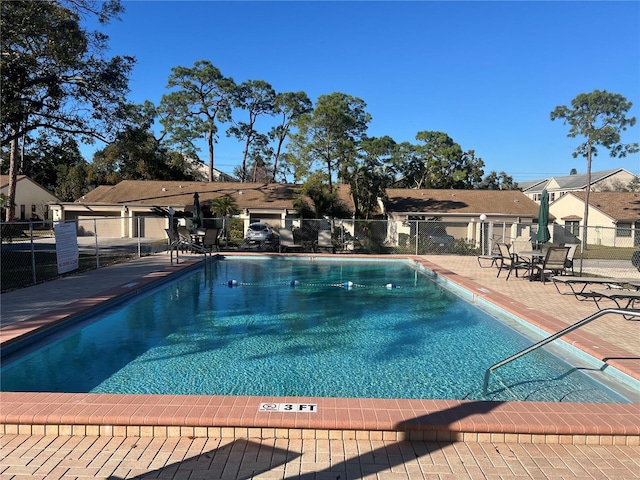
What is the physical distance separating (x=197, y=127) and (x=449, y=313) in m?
37.5

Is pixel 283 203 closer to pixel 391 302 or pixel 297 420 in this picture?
pixel 391 302

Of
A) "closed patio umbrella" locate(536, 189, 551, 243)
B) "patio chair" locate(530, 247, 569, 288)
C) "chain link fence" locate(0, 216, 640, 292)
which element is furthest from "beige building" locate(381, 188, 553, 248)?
"patio chair" locate(530, 247, 569, 288)

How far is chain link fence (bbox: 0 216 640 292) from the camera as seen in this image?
529 inches

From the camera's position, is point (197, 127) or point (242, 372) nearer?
point (242, 372)

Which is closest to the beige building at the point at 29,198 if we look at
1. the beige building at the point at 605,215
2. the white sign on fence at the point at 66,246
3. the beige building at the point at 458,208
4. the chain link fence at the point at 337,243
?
the chain link fence at the point at 337,243

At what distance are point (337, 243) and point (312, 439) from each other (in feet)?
56.7

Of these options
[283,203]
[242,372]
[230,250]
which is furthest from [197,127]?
[242,372]

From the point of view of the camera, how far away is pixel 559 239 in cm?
2711

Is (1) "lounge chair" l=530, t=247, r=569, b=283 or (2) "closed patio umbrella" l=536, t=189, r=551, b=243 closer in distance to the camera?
(1) "lounge chair" l=530, t=247, r=569, b=283

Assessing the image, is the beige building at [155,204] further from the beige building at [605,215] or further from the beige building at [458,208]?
the beige building at [605,215]

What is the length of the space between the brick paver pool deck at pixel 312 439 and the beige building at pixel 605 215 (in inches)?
1347

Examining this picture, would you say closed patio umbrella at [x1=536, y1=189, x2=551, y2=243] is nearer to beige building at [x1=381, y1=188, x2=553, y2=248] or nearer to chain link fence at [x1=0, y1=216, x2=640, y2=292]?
chain link fence at [x1=0, y1=216, x2=640, y2=292]

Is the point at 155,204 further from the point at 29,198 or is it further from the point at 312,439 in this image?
the point at 312,439

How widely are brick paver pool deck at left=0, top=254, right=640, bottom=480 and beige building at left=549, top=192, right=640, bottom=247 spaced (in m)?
34.2
